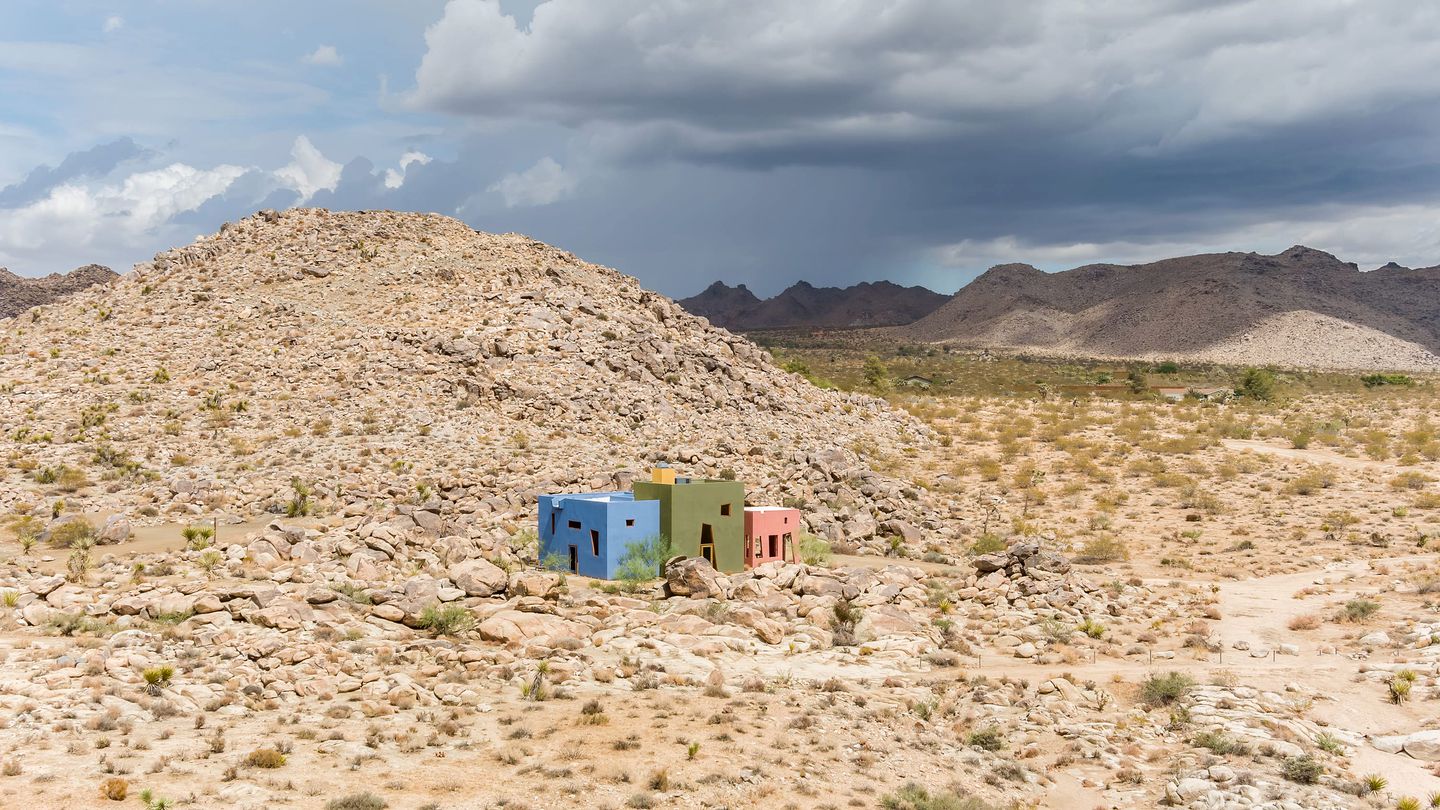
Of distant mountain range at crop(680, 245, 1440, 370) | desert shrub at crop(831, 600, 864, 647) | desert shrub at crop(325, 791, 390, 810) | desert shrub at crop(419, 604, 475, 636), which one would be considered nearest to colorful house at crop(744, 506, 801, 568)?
desert shrub at crop(831, 600, 864, 647)

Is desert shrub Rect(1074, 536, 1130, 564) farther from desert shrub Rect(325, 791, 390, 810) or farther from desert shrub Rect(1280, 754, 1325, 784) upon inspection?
desert shrub Rect(325, 791, 390, 810)

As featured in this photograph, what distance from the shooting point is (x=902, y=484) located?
42.3 m

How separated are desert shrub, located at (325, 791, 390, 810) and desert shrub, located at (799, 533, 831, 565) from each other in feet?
65.2

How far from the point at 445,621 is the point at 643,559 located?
7.96m

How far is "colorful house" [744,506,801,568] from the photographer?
1276 inches

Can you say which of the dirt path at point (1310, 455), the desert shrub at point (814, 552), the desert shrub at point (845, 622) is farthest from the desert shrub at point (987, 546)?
the dirt path at point (1310, 455)

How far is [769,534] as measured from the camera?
3281cm

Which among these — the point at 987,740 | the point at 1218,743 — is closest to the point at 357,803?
the point at 987,740

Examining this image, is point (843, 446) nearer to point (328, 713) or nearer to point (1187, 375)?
point (328, 713)

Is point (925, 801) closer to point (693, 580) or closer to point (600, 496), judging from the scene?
point (693, 580)

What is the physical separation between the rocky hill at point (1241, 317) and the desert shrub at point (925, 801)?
145m

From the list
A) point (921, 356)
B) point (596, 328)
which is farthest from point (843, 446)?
point (921, 356)

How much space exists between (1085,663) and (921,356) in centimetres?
11018

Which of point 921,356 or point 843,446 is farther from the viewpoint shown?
point 921,356
